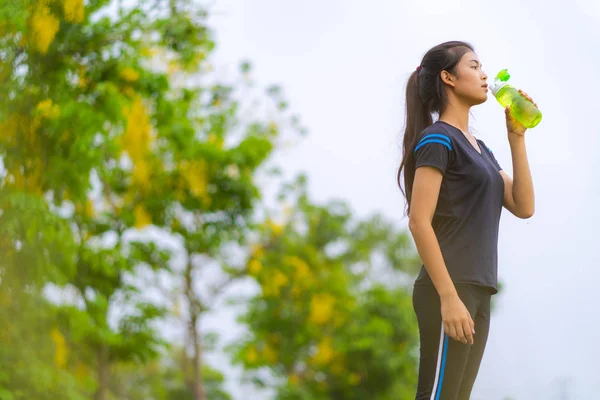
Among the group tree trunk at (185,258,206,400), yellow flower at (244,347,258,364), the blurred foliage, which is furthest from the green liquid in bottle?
yellow flower at (244,347,258,364)

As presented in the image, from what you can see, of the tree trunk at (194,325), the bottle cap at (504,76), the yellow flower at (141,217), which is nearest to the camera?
the bottle cap at (504,76)

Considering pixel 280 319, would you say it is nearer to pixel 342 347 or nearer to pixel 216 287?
pixel 342 347

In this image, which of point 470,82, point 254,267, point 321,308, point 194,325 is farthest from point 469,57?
point 321,308

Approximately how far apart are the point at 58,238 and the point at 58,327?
352cm

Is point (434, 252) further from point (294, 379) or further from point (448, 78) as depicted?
point (294, 379)

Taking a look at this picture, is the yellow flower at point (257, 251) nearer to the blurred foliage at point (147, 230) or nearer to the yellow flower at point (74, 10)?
the blurred foliage at point (147, 230)

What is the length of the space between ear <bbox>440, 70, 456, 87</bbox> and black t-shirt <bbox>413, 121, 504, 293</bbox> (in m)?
0.18

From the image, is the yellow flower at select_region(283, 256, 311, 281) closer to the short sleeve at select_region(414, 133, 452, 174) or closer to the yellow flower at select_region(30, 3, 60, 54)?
Answer: the yellow flower at select_region(30, 3, 60, 54)

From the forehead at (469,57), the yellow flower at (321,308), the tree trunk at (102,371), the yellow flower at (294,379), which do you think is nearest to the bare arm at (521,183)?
the forehead at (469,57)

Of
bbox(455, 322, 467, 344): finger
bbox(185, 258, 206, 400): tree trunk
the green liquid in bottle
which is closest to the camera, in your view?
bbox(455, 322, 467, 344): finger

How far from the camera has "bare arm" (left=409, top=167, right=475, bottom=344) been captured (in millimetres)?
2070

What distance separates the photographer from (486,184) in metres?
2.26

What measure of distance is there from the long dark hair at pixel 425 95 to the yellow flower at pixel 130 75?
5547mm

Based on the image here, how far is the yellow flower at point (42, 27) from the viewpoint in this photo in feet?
20.0
